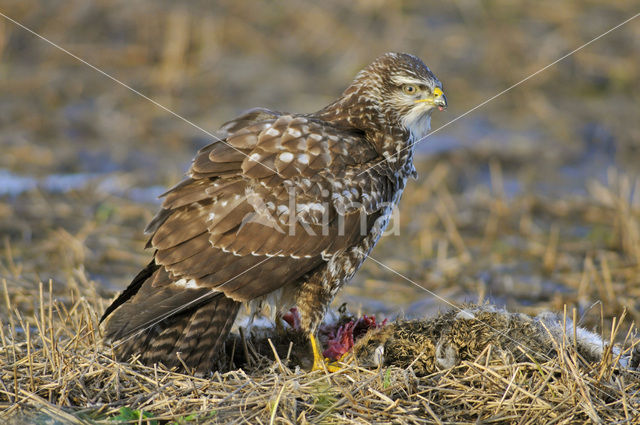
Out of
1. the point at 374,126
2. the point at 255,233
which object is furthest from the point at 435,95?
the point at 255,233

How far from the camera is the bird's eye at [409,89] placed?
484cm

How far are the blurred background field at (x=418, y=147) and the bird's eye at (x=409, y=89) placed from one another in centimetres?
173

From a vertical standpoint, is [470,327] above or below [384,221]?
below

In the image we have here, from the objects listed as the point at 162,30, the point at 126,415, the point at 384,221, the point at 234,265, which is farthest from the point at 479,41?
the point at 126,415

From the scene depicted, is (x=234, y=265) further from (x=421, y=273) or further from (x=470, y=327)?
(x=421, y=273)

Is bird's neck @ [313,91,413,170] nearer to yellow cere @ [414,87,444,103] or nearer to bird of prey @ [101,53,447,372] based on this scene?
bird of prey @ [101,53,447,372]

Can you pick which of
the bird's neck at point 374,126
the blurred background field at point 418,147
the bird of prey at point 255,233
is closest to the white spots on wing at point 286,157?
the bird of prey at point 255,233

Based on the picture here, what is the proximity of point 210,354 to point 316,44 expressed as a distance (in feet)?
23.9

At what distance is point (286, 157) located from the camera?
4.31 meters

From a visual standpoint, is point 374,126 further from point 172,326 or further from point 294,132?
point 172,326

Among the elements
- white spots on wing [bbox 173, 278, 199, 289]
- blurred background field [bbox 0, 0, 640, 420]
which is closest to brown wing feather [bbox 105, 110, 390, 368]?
white spots on wing [bbox 173, 278, 199, 289]

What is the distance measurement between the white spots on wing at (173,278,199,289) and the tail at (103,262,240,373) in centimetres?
2

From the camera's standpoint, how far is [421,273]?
22.2ft

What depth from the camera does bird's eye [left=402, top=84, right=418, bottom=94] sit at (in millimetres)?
4844
